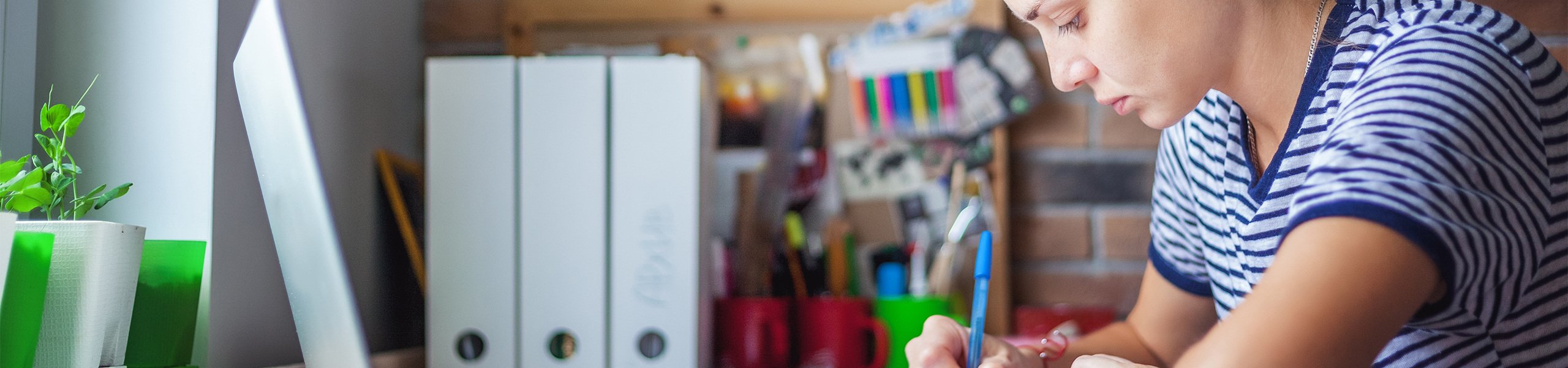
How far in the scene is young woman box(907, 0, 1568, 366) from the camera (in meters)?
0.38

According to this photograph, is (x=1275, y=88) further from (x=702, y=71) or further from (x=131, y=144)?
(x=131, y=144)

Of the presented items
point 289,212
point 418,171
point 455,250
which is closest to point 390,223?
point 418,171

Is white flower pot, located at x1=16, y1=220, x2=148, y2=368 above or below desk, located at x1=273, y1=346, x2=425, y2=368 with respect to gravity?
above

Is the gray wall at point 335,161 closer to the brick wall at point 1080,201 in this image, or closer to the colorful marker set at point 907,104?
the colorful marker set at point 907,104

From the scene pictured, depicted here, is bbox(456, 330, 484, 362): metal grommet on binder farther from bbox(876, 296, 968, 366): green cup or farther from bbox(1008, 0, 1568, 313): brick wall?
bbox(1008, 0, 1568, 313): brick wall

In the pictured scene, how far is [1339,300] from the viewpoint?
0.38 meters

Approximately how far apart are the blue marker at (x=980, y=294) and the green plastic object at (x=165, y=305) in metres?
0.52

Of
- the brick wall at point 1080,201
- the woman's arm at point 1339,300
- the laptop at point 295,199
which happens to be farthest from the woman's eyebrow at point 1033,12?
the brick wall at point 1080,201

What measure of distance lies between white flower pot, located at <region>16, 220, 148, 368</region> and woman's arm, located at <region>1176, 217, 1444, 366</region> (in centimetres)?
59

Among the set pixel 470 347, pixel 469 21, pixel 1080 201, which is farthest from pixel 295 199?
pixel 1080 201

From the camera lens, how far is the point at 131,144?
2.51 ft

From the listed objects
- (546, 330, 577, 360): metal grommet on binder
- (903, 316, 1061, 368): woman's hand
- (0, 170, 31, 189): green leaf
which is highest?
(0, 170, 31, 189): green leaf

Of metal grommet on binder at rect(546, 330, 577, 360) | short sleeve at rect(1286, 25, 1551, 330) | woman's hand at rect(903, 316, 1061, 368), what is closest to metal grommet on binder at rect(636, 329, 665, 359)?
metal grommet on binder at rect(546, 330, 577, 360)

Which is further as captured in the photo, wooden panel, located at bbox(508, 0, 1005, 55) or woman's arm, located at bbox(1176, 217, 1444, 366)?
wooden panel, located at bbox(508, 0, 1005, 55)
